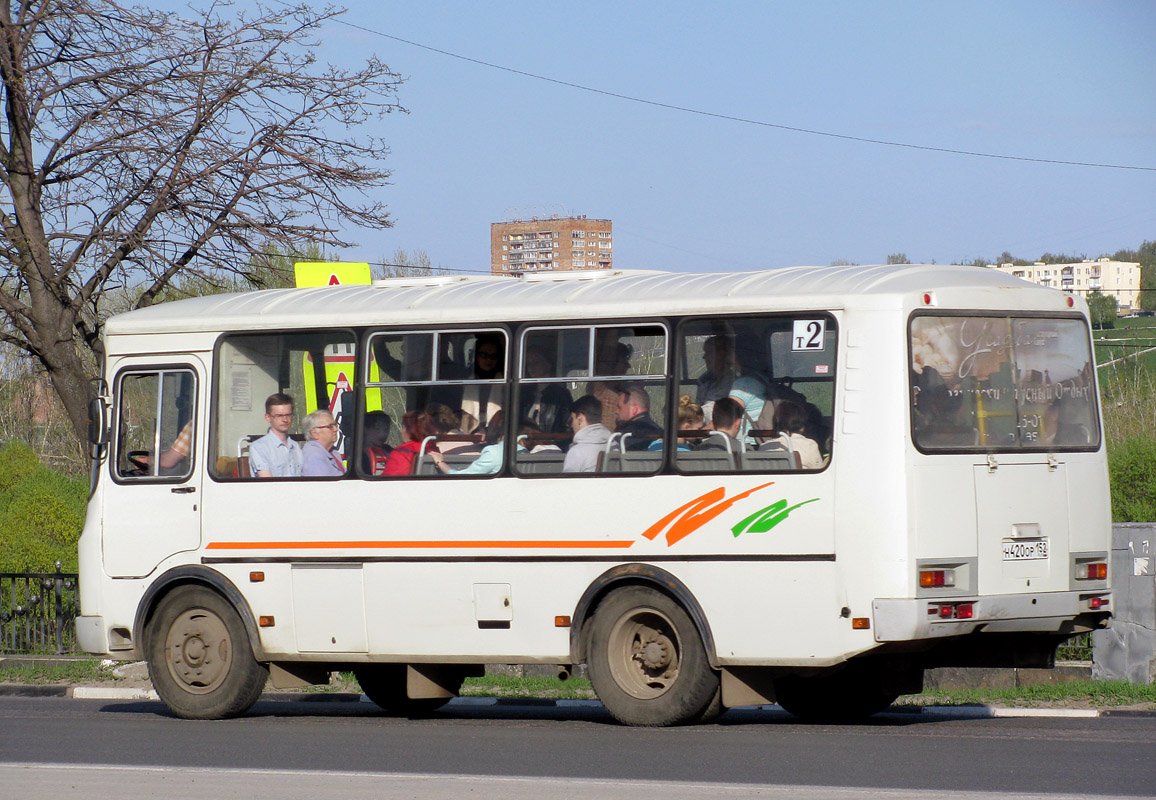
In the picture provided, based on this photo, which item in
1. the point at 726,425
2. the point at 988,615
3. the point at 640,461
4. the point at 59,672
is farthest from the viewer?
the point at 59,672

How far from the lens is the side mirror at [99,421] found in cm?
1226

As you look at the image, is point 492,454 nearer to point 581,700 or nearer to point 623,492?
point 623,492

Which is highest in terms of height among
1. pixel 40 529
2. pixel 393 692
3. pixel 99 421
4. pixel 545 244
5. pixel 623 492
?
pixel 545 244

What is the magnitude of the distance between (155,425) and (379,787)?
17.2 feet

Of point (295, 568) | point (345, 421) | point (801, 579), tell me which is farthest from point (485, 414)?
point (801, 579)

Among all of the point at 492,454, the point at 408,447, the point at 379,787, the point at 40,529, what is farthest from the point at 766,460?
the point at 40,529

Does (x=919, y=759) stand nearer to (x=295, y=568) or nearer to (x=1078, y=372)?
(x=1078, y=372)

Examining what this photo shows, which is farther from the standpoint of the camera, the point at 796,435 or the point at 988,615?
the point at 796,435

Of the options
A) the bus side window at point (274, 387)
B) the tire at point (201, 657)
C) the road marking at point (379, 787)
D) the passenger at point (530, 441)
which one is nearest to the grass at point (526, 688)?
the tire at point (201, 657)

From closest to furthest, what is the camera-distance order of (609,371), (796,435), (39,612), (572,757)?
(572,757)
(796,435)
(609,371)
(39,612)

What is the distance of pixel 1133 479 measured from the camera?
18656mm

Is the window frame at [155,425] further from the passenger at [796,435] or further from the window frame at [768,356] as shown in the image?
the passenger at [796,435]

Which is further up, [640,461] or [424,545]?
[640,461]

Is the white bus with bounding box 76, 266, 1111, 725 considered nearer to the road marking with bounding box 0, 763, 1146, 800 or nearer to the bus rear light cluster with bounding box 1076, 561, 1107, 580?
the bus rear light cluster with bounding box 1076, 561, 1107, 580
